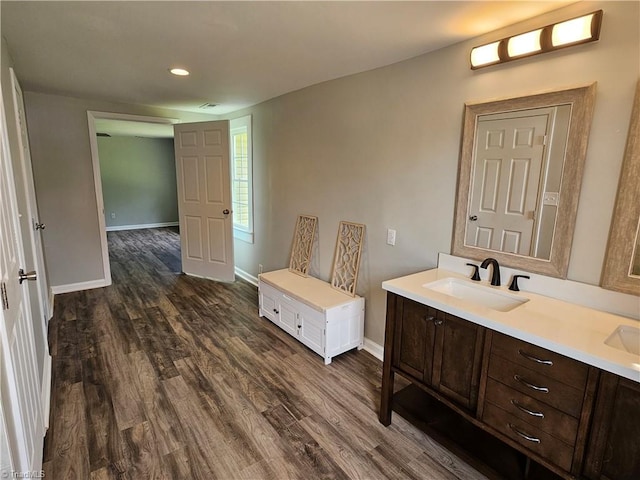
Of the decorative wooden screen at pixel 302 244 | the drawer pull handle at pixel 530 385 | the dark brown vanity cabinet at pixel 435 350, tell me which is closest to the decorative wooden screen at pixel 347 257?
the decorative wooden screen at pixel 302 244

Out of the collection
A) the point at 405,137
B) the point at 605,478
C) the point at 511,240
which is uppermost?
the point at 405,137

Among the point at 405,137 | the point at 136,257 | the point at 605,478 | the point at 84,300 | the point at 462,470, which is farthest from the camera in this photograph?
the point at 136,257

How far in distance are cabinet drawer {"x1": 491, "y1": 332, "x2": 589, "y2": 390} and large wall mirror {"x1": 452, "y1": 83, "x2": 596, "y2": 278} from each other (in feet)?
1.90

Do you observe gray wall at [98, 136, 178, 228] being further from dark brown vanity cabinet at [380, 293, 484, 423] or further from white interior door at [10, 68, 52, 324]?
dark brown vanity cabinet at [380, 293, 484, 423]

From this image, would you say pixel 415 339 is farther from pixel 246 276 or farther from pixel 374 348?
pixel 246 276

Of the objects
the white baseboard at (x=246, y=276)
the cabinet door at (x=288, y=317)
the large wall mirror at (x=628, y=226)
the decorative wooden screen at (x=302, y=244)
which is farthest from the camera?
the white baseboard at (x=246, y=276)

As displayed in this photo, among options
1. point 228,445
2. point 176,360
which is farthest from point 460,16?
point 176,360

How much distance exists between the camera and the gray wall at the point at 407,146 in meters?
1.54

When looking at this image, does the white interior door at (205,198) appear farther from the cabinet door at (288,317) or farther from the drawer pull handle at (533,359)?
the drawer pull handle at (533,359)

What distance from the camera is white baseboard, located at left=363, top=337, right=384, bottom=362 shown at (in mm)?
2752

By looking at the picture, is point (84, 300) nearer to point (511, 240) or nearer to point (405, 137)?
point (405, 137)

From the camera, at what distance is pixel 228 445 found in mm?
1846

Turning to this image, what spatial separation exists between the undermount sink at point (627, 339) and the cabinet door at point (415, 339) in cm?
71

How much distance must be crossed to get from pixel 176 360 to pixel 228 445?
1042 mm
